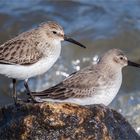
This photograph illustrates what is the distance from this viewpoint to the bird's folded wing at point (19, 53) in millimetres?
8602

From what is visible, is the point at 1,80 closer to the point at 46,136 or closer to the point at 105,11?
the point at 105,11

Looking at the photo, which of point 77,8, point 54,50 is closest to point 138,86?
point 77,8

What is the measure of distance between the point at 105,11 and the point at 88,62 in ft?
9.09

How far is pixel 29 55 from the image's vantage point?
8.67 m

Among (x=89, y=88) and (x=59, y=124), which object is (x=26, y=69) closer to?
(x=89, y=88)

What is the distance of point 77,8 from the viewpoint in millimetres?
17438

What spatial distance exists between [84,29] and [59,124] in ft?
30.9

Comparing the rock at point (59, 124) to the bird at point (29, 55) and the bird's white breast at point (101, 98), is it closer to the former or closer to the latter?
the bird at point (29, 55)

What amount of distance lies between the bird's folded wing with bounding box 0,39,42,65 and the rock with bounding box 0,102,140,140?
1.42 meters

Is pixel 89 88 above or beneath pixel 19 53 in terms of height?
beneath

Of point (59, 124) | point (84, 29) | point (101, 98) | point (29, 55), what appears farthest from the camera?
point (84, 29)

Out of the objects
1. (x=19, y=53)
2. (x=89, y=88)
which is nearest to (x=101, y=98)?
(x=89, y=88)

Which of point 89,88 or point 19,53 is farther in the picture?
point 89,88

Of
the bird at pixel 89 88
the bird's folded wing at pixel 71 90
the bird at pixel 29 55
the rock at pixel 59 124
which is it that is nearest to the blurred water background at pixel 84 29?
the bird at pixel 89 88
